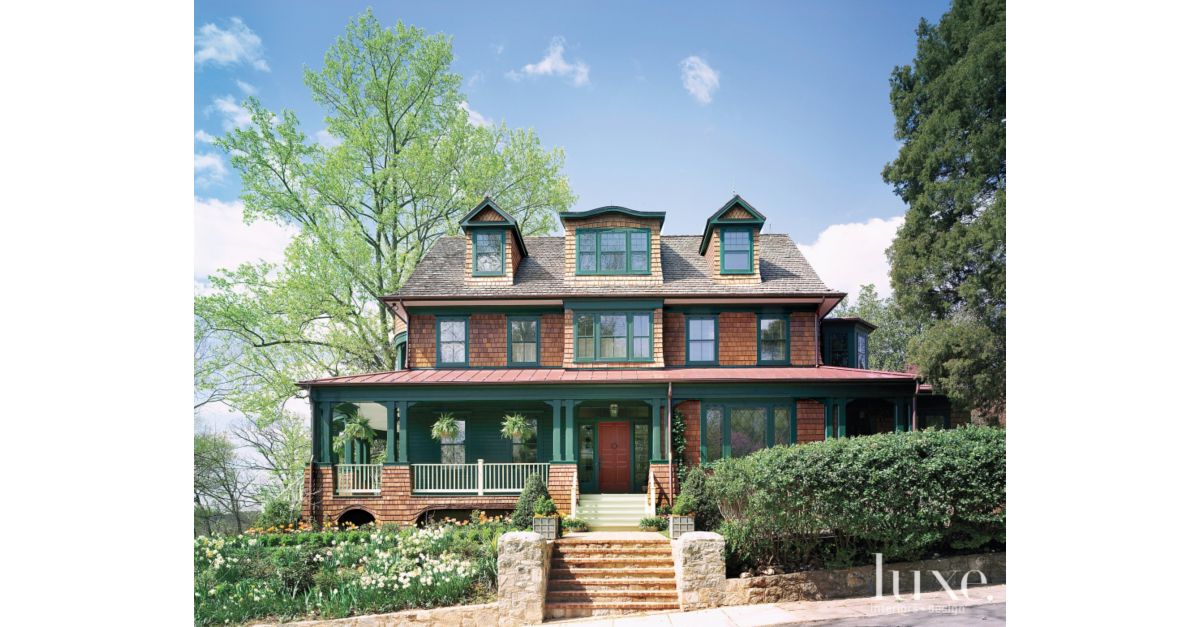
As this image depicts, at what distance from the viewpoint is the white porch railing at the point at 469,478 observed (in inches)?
433

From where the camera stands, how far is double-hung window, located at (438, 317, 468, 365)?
40.9 feet

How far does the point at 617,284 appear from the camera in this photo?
1262cm

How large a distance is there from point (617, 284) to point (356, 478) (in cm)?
608

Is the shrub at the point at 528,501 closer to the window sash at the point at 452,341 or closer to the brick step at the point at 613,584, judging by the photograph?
the brick step at the point at 613,584

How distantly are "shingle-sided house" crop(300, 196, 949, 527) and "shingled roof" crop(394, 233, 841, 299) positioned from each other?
0.04 meters

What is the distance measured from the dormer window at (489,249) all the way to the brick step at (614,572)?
21.5 feet

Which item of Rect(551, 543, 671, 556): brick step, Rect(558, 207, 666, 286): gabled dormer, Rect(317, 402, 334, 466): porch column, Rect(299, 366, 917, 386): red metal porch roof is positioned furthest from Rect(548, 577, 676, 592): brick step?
Rect(558, 207, 666, 286): gabled dormer

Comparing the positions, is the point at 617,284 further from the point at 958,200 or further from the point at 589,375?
the point at 958,200

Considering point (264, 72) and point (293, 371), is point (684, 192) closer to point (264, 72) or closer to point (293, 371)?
point (264, 72)

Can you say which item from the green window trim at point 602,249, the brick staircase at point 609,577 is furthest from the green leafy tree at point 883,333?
the brick staircase at point 609,577

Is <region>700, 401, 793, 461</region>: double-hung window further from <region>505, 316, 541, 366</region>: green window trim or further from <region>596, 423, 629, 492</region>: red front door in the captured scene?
<region>505, 316, 541, 366</region>: green window trim
